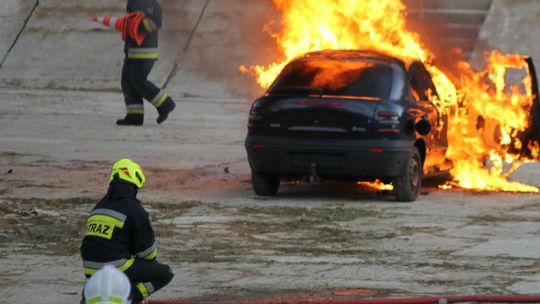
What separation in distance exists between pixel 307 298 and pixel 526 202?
550cm

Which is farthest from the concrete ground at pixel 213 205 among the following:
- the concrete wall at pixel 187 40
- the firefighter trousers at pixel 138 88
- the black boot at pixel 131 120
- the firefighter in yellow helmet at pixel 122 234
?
the firefighter in yellow helmet at pixel 122 234

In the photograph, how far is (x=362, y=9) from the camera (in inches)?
644

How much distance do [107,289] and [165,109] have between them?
15694mm

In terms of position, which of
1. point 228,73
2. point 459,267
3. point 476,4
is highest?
point 459,267

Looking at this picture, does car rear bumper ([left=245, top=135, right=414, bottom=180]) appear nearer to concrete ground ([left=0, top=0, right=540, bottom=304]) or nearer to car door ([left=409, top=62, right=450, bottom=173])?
concrete ground ([left=0, top=0, right=540, bottom=304])

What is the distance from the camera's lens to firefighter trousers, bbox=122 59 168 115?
21.1m

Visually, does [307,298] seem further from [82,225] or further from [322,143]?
[322,143]

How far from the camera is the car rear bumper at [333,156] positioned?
13844 millimetres

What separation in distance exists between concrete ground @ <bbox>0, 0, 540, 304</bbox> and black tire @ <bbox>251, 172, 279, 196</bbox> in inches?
4.6

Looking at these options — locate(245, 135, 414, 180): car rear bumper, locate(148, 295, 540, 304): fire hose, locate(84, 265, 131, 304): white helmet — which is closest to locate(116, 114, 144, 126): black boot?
locate(245, 135, 414, 180): car rear bumper

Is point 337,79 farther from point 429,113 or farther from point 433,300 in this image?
point 433,300

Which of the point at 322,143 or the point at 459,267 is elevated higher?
the point at 459,267

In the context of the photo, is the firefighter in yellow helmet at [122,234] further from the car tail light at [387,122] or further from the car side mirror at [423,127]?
the car side mirror at [423,127]

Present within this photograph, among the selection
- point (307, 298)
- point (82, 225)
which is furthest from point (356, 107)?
point (307, 298)
